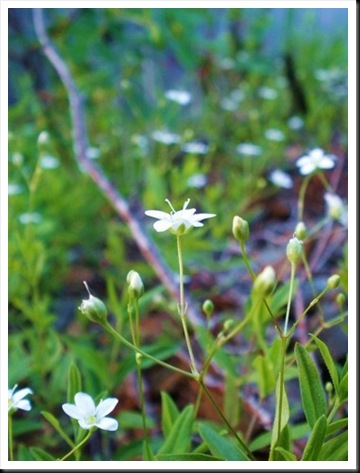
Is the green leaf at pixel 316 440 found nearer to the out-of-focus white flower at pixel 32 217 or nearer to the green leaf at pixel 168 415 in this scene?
the green leaf at pixel 168 415

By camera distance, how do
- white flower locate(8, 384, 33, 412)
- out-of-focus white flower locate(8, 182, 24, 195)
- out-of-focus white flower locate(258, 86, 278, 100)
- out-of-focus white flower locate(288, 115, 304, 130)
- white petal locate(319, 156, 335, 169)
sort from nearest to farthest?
1. white flower locate(8, 384, 33, 412)
2. white petal locate(319, 156, 335, 169)
3. out-of-focus white flower locate(8, 182, 24, 195)
4. out-of-focus white flower locate(288, 115, 304, 130)
5. out-of-focus white flower locate(258, 86, 278, 100)

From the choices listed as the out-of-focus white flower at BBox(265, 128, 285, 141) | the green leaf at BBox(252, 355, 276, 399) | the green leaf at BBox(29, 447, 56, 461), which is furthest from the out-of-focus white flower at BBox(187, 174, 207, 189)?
the green leaf at BBox(29, 447, 56, 461)

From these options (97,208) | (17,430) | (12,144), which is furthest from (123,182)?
(17,430)

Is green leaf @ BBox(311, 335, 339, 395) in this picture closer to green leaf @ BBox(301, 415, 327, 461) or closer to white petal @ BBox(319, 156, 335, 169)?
green leaf @ BBox(301, 415, 327, 461)

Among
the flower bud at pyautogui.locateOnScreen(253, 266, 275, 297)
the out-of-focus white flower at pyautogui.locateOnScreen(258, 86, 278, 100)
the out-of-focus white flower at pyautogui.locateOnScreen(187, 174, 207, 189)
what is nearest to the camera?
the flower bud at pyautogui.locateOnScreen(253, 266, 275, 297)

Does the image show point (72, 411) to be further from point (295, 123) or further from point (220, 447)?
point (295, 123)

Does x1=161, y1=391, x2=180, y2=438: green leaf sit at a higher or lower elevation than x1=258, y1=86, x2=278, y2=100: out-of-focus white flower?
lower

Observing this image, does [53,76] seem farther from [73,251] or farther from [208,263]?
[208,263]
